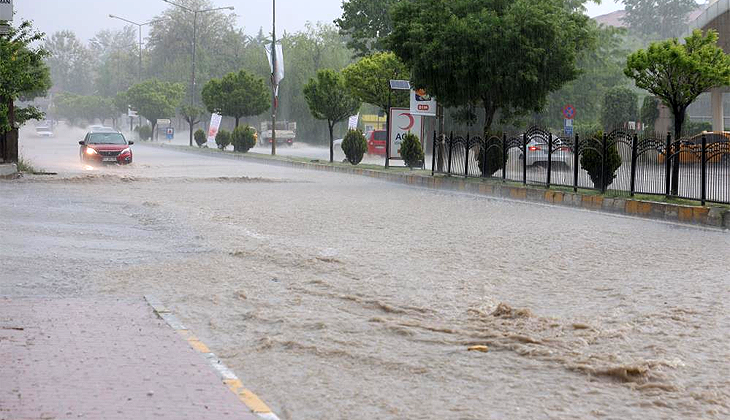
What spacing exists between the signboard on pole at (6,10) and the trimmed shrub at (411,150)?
19848mm

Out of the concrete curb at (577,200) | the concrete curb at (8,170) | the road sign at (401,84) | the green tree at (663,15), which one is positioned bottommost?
the concrete curb at (577,200)

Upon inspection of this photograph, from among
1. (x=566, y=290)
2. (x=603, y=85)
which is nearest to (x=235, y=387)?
(x=566, y=290)

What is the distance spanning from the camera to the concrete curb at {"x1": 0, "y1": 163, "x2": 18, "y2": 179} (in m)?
24.9

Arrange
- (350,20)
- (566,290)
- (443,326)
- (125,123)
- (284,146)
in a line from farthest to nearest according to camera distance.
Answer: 1. (125,123)
2. (284,146)
3. (350,20)
4. (566,290)
5. (443,326)

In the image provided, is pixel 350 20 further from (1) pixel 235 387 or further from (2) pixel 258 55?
Answer: (1) pixel 235 387

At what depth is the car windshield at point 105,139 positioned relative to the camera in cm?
3669

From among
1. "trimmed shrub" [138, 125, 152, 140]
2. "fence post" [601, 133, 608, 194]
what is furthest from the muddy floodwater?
"trimmed shrub" [138, 125, 152, 140]

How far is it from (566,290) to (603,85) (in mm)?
74956

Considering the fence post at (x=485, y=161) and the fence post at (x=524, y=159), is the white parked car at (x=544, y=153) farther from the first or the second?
the fence post at (x=485, y=161)

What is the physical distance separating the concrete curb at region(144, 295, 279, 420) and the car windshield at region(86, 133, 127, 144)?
29.5 meters

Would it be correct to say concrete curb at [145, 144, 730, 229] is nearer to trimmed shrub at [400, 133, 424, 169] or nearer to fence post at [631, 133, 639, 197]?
fence post at [631, 133, 639, 197]

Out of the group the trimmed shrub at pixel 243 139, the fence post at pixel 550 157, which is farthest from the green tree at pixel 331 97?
the fence post at pixel 550 157

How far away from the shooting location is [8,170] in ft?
83.1

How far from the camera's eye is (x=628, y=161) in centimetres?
2059
